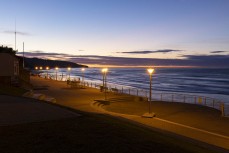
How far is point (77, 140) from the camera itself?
8.05m

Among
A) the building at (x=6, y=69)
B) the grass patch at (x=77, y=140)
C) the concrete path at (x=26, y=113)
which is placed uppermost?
the building at (x=6, y=69)

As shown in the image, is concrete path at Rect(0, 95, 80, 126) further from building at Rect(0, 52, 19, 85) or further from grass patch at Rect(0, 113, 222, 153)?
building at Rect(0, 52, 19, 85)

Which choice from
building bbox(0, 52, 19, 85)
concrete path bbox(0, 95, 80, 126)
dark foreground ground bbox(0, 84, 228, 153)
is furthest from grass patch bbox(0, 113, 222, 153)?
building bbox(0, 52, 19, 85)

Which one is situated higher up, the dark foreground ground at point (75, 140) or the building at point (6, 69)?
the building at point (6, 69)

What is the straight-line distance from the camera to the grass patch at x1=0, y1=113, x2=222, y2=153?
7328mm

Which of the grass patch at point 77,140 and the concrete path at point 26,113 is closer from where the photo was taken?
the grass patch at point 77,140

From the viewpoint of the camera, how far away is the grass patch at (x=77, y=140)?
7328 millimetres

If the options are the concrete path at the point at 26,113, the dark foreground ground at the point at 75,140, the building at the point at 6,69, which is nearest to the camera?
the dark foreground ground at the point at 75,140

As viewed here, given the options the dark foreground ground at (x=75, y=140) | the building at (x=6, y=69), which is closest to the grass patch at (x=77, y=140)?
the dark foreground ground at (x=75, y=140)

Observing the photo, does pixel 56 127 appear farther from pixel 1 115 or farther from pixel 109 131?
pixel 1 115

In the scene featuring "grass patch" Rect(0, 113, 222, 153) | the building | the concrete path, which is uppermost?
the building

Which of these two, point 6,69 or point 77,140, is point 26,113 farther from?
point 6,69

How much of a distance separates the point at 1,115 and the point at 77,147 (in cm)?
583

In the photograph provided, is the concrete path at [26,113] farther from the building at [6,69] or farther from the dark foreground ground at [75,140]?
the building at [6,69]
